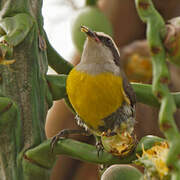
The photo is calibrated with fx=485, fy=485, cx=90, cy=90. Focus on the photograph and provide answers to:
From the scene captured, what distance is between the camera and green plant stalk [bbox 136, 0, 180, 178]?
0.27 meters

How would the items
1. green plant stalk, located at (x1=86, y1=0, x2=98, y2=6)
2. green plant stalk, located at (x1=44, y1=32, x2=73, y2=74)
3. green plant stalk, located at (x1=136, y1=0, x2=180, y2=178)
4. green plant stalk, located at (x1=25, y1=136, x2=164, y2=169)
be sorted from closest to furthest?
1. green plant stalk, located at (x1=136, y1=0, x2=180, y2=178)
2. green plant stalk, located at (x1=25, y1=136, x2=164, y2=169)
3. green plant stalk, located at (x1=44, y1=32, x2=73, y2=74)
4. green plant stalk, located at (x1=86, y1=0, x2=98, y2=6)

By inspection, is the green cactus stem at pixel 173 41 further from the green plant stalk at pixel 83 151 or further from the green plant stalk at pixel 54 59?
the green plant stalk at pixel 54 59

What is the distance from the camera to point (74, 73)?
2.12 feet

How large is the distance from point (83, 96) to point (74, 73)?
0.11 ft

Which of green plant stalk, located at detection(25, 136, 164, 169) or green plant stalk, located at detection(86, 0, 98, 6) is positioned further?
green plant stalk, located at detection(86, 0, 98, 6)

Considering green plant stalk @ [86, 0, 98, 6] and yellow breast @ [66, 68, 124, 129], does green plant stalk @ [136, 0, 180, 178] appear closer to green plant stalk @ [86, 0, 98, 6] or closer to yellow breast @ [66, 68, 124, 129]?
yellow breast @ [66, 68, 124, 129]

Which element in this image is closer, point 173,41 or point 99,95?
point 173,41

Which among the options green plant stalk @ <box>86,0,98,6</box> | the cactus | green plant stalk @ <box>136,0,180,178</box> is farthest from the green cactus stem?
green plant stalk @ <box>86,0,98,6</box>

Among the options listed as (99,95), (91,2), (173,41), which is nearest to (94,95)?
(99,95)

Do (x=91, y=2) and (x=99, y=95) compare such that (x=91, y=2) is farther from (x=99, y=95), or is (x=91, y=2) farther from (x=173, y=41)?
(x=173, y=41)

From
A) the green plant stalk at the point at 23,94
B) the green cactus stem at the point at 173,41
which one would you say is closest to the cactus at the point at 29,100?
the green plant stalk at the point at 23,94

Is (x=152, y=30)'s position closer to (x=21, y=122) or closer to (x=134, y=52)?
(x=21, y=122)

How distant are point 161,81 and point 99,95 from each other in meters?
0.35

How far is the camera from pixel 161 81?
0.29m
